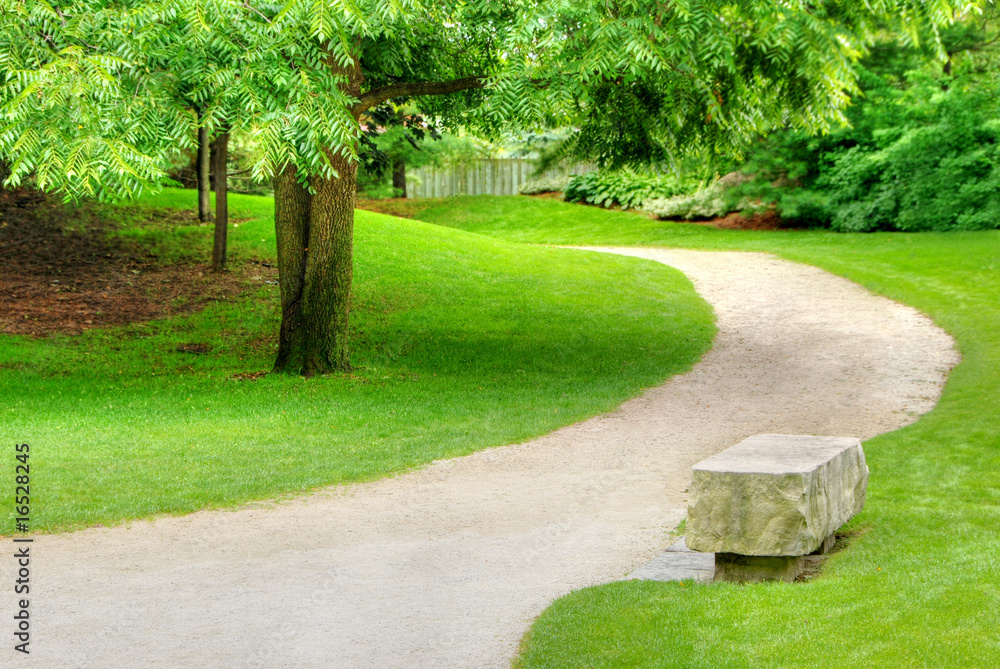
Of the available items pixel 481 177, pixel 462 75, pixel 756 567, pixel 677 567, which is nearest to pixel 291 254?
pixel 462 75

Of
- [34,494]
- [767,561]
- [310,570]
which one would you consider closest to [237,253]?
[34,494]

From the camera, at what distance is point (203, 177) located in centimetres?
1984

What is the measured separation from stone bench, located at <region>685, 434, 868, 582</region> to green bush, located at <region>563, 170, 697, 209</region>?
25296 millimetres

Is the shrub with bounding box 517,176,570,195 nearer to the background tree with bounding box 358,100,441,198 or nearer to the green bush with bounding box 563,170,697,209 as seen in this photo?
the green bush with bounding box 563,170,697,209

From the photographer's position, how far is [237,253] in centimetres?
1936

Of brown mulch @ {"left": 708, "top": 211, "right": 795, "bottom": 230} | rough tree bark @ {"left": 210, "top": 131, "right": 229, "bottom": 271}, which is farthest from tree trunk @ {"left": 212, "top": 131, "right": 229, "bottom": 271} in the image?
brown mulch @ {"left": 708, "top": 211, "right": 795, "bottom": 230}

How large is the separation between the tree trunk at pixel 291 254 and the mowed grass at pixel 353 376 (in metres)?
0.50

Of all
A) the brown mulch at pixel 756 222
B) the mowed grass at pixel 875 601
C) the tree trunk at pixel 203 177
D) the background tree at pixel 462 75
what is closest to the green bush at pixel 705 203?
the brown mulch at pixel 756 222

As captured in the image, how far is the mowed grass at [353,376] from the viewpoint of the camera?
8469 mm

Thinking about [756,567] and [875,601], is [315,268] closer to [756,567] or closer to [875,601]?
[756,567]

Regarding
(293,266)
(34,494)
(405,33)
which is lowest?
(34,494)

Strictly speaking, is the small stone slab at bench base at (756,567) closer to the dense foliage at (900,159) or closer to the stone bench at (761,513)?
the stone bench at (761,513)

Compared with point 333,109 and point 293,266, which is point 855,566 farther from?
point 293,266

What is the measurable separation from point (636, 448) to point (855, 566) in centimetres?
415
